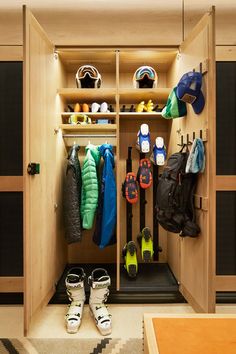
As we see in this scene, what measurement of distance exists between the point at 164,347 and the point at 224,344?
0.63 ft

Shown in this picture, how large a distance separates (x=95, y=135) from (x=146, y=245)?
44.8 inches

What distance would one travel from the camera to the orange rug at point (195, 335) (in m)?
0.97

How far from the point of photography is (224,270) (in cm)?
268

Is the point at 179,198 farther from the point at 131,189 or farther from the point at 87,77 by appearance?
the point at 87,77

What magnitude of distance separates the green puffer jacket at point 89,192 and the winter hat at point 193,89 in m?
0.98

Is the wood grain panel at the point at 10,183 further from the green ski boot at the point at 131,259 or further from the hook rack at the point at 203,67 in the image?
the hook rack at the point at 203,67

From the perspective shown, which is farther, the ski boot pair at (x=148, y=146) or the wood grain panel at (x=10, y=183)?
the ski boot pair at (x=148, y=146)

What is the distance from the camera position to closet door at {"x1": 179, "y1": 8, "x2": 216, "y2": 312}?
2006 mm

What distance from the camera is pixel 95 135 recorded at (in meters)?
2.96

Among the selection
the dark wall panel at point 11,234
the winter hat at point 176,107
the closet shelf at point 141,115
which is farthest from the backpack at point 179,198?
the dark wall panel at point 11,234

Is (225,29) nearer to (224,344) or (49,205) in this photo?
(49,205)

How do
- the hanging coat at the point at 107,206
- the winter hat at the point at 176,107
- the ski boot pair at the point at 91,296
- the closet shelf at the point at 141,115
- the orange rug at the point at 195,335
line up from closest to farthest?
the orange rug at the point at 195,335 → the ski boot pair at the point at 91,296 → the winter hat at the point at 176,107 → the hanging coat at the point at 107,206 → the closet shelf at the point at 141,115

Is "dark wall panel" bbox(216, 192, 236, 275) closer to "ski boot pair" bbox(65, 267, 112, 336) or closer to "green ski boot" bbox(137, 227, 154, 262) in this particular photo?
"green ski boot" bbox(137, 227, 154, 262)

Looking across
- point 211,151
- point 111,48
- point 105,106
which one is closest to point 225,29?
point 111,48
